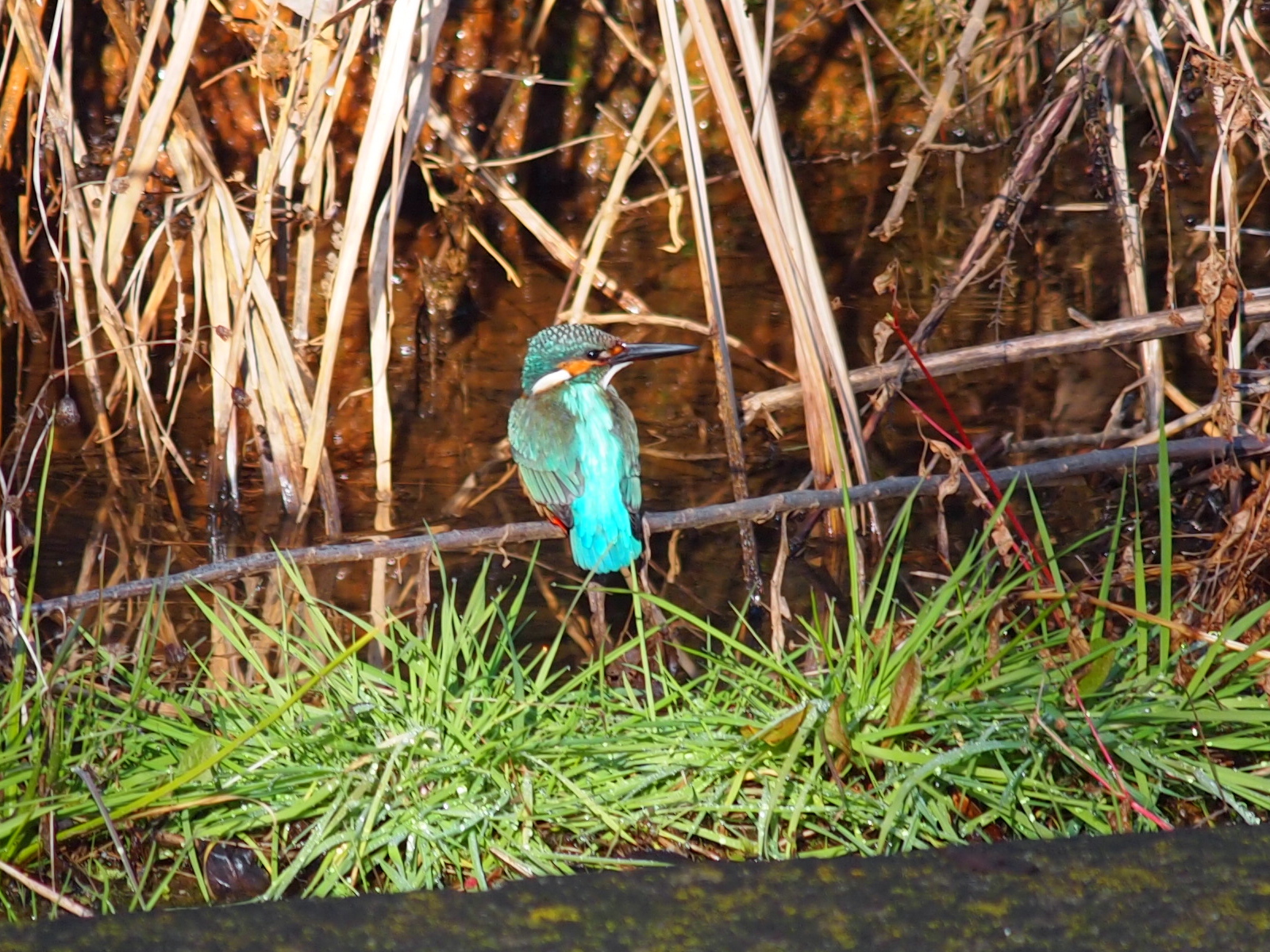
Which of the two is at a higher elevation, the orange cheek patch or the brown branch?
the orange cheek patch

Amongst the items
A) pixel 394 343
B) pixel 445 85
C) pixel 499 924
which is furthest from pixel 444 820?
pixel 445 85

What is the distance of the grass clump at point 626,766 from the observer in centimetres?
183

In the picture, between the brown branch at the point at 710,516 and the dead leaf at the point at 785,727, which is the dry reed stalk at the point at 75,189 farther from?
the dead leaf at the point at 785,727

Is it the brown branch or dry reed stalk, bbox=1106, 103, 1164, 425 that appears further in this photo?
dry reed stalk, bbox=1106, 103, 1164, 425

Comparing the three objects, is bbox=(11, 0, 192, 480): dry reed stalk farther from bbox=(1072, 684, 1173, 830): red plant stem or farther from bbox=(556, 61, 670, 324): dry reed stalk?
bbox=(1072, 684, 1173, 830): red plant stem

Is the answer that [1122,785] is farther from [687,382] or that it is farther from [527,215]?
[687,382]

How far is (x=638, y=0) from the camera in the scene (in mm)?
6609

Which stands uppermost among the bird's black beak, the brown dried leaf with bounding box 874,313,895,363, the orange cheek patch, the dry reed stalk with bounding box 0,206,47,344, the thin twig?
the dry reed stalk with bounding box 0,206,47,344

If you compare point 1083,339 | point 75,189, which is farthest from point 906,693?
point 75,189

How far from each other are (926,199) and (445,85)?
2.35 meters

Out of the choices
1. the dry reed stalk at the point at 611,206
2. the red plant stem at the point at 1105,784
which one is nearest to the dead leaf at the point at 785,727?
the red plant stem at the point at 1105,784

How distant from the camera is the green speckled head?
11.9ft

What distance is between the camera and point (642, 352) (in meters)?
3.63

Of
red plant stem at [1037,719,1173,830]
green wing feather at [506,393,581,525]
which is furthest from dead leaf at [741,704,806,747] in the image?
green wing feather at [506,393,581,525]
